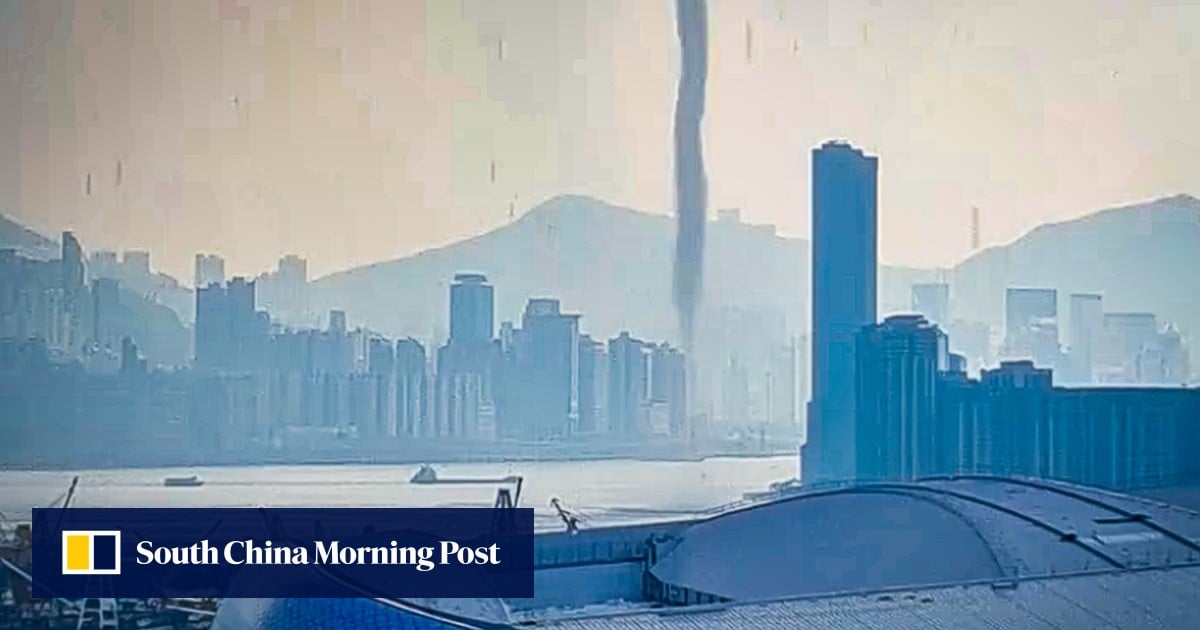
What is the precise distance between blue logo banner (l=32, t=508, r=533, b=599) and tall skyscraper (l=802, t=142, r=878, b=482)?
2742mm

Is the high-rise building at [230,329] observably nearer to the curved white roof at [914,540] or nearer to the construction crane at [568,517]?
the construction crane at [568,517]

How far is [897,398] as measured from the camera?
8164mm

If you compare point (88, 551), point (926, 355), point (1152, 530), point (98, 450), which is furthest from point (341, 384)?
point (1152, 530)

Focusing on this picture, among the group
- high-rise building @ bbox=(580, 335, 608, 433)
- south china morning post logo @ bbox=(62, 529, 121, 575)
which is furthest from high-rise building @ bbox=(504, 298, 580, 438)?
south china morning post logo @ bbox=(62, 529, 121, 575)

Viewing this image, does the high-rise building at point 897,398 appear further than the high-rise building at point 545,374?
Yes

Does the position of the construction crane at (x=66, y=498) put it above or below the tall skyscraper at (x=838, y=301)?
below

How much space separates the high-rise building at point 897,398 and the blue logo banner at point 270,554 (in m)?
2.97

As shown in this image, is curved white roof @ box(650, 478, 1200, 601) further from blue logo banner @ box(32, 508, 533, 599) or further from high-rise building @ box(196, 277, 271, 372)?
high-rise building @ box(196, 277, 271, 372)

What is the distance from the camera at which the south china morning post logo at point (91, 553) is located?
16.8 ft

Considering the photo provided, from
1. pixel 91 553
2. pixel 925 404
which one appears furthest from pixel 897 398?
pixel 91 553

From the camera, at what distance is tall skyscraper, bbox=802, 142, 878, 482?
7.93 meters

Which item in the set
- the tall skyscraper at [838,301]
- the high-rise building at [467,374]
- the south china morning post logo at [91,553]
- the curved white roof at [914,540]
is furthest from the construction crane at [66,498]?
the tall skyscraper at [838,301]

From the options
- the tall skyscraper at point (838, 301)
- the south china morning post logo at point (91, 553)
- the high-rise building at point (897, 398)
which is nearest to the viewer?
the south china morning post logo at point (91, 553)

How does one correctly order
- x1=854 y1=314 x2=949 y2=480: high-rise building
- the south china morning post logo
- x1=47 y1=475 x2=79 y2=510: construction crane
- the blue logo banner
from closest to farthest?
1. the blue logo banner
2. the south china morning post logo
3. x1=47 y1=475 x2=79 y2=510: construction crane
4. x1=854 y1=314 x2=949 y2=480: high-rise building
